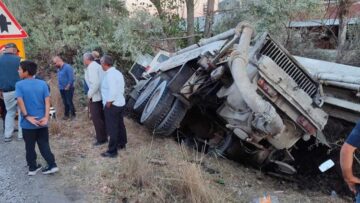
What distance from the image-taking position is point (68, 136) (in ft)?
22.1

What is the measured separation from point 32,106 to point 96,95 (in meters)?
1.63

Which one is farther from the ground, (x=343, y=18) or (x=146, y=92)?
A: (x=343, y=18)

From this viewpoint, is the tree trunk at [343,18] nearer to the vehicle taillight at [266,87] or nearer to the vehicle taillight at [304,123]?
the vehicle taillight at [304,123]

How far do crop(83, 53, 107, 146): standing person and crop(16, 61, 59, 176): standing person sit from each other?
144 centimetres

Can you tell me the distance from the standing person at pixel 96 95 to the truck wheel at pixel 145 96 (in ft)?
3.96

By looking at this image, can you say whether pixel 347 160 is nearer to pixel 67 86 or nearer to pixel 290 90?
pixel 290 90

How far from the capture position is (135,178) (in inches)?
179

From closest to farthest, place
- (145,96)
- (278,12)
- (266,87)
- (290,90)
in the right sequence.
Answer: (266,87), (290,90), (145,96), (278,12)

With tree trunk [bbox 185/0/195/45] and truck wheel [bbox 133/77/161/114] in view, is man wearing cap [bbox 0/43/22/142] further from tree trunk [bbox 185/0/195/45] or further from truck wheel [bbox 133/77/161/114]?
tree trunk [bbox 185/0/195/45]

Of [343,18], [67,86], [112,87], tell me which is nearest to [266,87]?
[112,87]

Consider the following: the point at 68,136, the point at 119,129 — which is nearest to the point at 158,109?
the point at 119,129

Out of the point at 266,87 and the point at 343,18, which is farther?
the point at 343,18

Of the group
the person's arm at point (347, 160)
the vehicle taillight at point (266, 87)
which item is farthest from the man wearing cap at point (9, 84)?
the person's arm at point (347, 160)

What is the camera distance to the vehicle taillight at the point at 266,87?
5480mm
